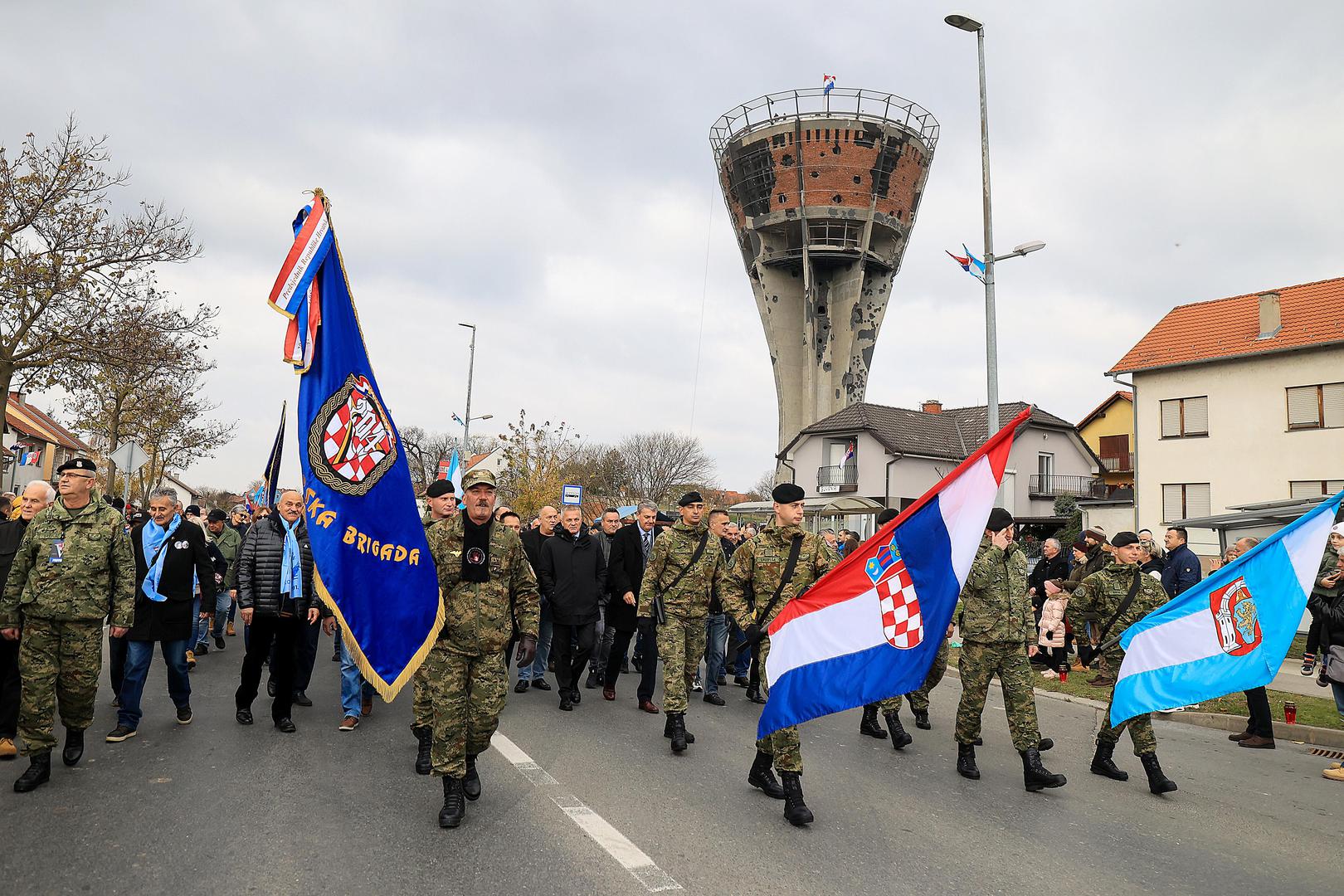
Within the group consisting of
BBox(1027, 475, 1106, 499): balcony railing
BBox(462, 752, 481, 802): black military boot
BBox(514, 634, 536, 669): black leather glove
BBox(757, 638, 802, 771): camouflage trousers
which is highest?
BBox(1027, 475, 1106, 499): balcony railing

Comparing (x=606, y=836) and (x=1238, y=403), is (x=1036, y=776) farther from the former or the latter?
(x=1238, y=403)

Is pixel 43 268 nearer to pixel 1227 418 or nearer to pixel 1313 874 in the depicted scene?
pixel 1313 874

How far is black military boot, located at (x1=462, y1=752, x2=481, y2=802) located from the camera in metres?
5.57

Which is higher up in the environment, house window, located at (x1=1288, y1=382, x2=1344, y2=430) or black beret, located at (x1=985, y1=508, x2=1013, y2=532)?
house window, located at (x1=1288, y1=382, x2=1344, y2=430)

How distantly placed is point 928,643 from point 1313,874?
2340 millimetres

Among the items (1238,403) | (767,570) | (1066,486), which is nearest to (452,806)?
(767,570)

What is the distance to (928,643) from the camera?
5527mm

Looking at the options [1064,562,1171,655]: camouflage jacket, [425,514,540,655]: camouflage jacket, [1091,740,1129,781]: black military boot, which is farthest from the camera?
[1064,562,1171,655]: camouflage jacket

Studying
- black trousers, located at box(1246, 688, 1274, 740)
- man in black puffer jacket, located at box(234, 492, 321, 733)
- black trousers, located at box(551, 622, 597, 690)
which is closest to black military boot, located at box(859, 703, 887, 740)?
black trousers, located at box(551, 622, 597, 690)

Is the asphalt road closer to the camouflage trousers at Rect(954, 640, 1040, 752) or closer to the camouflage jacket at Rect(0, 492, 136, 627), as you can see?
the camouflage trousers at Rect(954, 640, 1040, 752)

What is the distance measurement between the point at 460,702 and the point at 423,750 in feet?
4.47

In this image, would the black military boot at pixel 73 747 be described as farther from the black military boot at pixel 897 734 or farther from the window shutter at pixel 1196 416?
the window shutter at pixel 1196 416

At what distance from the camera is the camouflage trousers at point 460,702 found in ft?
17.3

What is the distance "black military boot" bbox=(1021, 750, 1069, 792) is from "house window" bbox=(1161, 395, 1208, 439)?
2888cm
